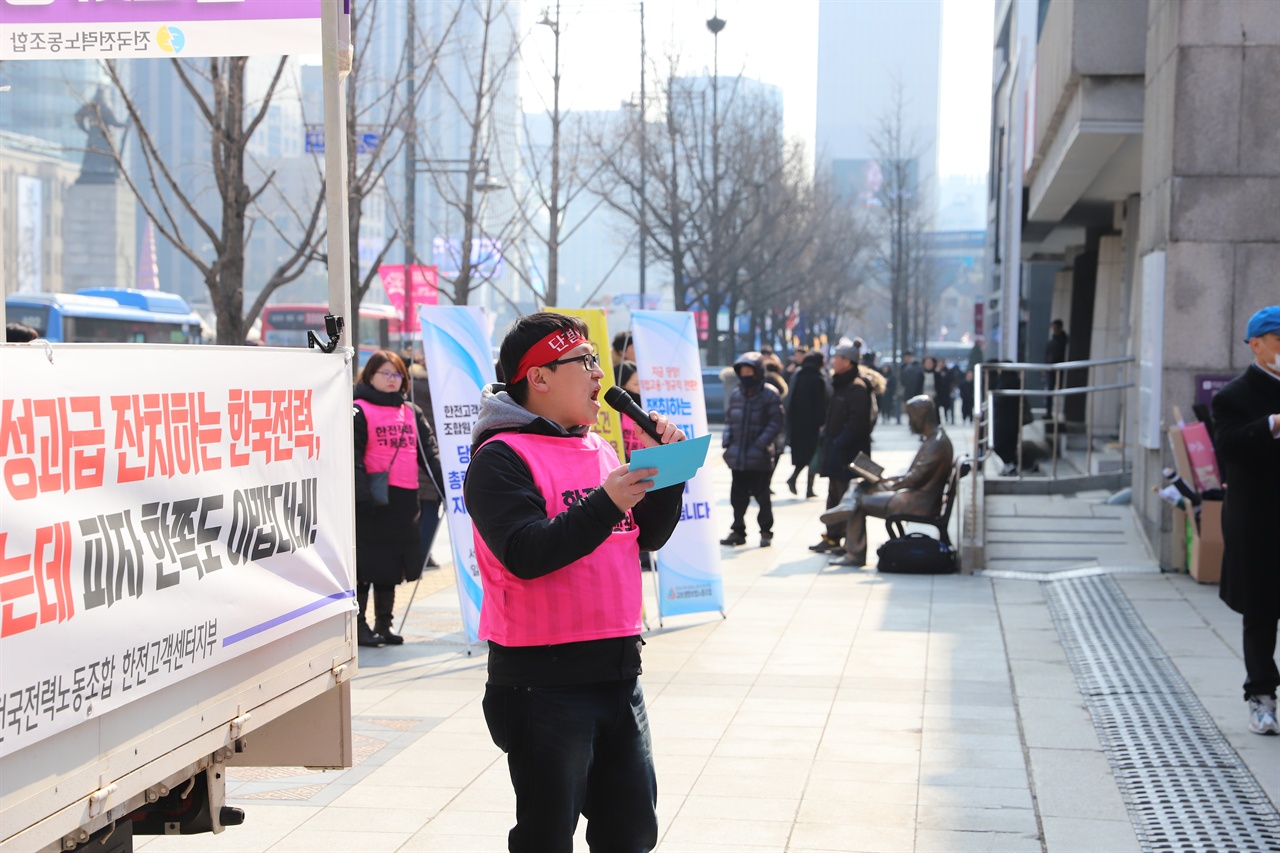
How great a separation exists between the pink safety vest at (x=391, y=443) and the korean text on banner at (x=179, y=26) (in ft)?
13.9

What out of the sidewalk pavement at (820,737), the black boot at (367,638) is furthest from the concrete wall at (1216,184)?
the black boot at (367,638)

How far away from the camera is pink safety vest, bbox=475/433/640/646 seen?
3229 mm

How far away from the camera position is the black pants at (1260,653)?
20.3 feet

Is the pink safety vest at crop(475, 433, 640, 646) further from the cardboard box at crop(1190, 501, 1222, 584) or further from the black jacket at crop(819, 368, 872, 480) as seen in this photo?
the black jacket at crop(819, 368, 872, 480)

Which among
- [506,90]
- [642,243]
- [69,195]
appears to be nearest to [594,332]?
[506,90]

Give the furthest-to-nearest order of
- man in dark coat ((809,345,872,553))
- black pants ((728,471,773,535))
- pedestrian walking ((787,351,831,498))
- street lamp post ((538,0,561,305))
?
street lamp post ((538,0,561,305))
pedestrian walking ((787,351,831,498))
man in dark coat ((809,345,872,553))
black pants ((728,471,773,535))

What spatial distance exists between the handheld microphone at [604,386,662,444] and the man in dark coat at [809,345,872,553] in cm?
1104

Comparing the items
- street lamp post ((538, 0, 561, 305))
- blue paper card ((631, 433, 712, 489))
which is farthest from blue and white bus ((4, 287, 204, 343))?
blue paper card ((631, 433, 712, 489))

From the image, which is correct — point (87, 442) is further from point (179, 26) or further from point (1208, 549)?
point (1208, 549)

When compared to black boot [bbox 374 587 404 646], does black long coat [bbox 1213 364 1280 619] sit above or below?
above

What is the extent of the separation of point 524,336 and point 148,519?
0.98 metres

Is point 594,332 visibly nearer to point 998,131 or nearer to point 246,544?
point 246,544

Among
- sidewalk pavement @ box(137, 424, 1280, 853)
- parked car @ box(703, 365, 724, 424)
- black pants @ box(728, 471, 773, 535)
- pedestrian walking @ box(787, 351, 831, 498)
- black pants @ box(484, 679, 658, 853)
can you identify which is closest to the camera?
black pants @ box(484, 679, 658, 853)

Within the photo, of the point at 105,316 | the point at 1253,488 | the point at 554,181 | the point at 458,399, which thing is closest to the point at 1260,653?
the point at 1253,488
